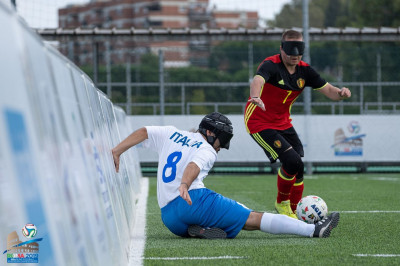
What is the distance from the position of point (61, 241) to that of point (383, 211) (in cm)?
698

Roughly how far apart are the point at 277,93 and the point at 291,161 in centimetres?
79

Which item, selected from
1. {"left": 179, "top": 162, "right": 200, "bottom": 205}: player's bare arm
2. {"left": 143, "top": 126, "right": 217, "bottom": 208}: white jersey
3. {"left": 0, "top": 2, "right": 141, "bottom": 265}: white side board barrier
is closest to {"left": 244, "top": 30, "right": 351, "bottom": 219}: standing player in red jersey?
{"left": 143, "top": 126, "right": 217, "bottom": 208}: white jersey

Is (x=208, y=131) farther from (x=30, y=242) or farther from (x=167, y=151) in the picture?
(x=30, y=242)

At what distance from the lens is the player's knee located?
333 inches

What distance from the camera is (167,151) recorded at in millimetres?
6379

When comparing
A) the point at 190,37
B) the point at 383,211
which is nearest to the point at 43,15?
the point at 190,37

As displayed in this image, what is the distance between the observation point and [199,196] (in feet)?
20.4

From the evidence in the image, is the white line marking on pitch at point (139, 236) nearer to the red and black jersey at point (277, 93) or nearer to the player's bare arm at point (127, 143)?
the player's bare arm at point (127, 143)

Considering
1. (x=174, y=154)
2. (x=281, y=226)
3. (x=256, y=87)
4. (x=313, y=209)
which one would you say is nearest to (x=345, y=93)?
(x=256, y=87)

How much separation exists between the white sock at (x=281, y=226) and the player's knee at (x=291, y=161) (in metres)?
2.02

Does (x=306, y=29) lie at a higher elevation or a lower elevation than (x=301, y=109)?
higher

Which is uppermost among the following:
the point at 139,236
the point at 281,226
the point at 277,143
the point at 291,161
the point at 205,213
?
the point at 277,143

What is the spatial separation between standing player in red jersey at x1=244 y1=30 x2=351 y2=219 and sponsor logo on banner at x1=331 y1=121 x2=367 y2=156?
31.6ft

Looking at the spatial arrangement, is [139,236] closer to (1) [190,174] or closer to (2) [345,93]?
(1) [190,174]
